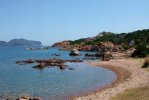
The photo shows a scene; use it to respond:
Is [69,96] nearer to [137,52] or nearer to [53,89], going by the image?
[53,89]

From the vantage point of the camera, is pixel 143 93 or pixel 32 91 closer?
pixel 143 93

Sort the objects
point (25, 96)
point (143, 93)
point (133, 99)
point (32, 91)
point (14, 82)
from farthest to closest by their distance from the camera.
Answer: point (14, 82) → point (32, 91) → point (25, 96) → point (143, 93) → point (133, 99)

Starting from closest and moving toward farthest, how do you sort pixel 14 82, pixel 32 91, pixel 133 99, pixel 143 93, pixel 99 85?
pixel 133 99 < pixel 143 93 < pixel 32 91 < pixel 99 85 < pixel 14 82

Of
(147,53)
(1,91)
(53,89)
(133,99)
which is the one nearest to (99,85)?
(53,89)

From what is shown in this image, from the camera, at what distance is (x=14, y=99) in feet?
123

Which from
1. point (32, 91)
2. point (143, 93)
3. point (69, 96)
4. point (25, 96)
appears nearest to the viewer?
point (143, 93)

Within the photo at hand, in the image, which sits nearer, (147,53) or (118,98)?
(118,98)

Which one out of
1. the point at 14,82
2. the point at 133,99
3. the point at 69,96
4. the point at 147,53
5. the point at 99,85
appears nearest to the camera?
the point at 133,99

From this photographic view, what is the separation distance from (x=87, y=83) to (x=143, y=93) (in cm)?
1888

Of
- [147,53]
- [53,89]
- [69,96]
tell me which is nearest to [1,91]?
[53,89]

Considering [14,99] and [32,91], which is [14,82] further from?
[14,99]

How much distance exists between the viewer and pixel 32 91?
43719mm

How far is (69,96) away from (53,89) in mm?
5737

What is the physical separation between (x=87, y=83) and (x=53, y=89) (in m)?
7.72
